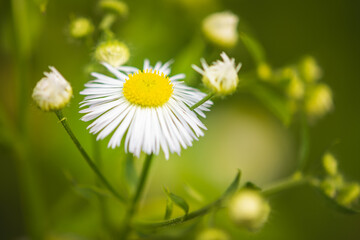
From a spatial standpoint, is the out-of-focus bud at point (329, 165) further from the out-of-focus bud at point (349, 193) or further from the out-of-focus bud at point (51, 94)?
the out-of-focus bud at point (51, 94)

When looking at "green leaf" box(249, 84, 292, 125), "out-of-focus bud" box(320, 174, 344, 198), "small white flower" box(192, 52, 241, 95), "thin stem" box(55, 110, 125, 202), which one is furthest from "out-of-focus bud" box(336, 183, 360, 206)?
"thin stem" box(55, 110, 125, 202)

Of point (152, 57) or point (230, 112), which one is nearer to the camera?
point (152, 57)

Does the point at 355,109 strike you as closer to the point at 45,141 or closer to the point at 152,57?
the point at 152,57

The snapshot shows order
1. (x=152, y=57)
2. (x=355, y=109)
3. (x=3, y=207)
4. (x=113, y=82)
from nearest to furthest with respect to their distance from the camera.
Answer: (x=113, y=82)
(x=152, y=57)
(x=3, y=207)
(x=355, y=109)

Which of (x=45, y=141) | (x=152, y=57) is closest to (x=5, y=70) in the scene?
(x=45, y=141)

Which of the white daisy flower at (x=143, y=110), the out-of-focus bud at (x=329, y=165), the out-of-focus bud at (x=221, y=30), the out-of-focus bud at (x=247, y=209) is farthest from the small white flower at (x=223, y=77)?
the out-of-focus bud at (x=221, y=30)

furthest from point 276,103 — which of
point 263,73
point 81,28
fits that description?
point 81,28

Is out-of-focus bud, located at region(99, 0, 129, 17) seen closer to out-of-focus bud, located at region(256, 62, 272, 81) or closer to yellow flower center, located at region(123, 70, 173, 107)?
yellow flower center, located at region(123, 70, 173, 107)
